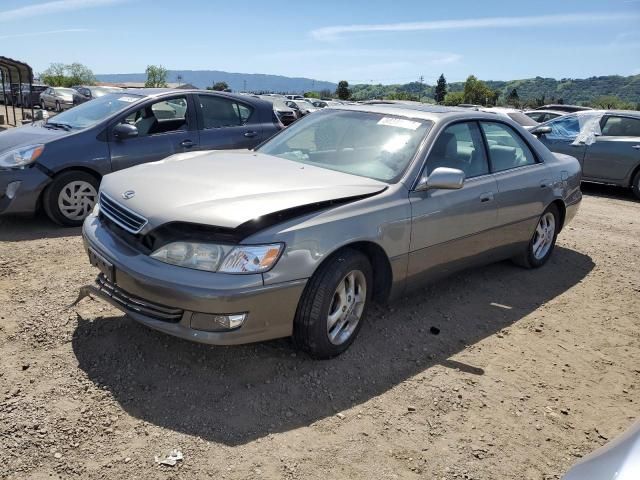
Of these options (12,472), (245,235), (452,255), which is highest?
(245,235)

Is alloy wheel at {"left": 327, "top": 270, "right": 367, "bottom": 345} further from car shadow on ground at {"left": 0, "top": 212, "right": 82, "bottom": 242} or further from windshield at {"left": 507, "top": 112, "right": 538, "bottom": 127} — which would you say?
windshield at {"left": 507, "top": 112, "right": 538, "bottom": 127}

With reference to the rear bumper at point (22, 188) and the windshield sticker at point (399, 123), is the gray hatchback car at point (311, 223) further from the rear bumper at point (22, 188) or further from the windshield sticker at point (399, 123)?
the rear bumper at point (22, 188)

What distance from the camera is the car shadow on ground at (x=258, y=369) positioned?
9.04ft

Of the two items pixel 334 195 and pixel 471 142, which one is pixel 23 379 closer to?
pixel 334 195

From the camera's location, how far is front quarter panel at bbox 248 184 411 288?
2881 millimetres

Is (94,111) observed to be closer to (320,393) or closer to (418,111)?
(418,111)

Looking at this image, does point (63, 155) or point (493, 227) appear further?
point (63, 155)

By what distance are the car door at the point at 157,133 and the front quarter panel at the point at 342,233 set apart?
3594 mm

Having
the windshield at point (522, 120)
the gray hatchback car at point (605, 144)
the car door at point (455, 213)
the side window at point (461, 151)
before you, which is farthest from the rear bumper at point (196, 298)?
the windshield at point (522, 120)

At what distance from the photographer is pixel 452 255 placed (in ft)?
13.4

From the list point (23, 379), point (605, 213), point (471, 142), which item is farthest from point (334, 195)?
point (605, 213)

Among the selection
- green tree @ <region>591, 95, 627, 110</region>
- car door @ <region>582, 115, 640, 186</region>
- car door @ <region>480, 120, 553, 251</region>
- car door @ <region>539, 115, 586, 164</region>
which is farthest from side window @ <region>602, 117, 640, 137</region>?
green tree @ <region>591, 95, 627, 110</region>

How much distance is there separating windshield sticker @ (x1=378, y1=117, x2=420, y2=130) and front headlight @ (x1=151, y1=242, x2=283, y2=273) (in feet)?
5.52

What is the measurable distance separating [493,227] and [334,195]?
1.84 metres
